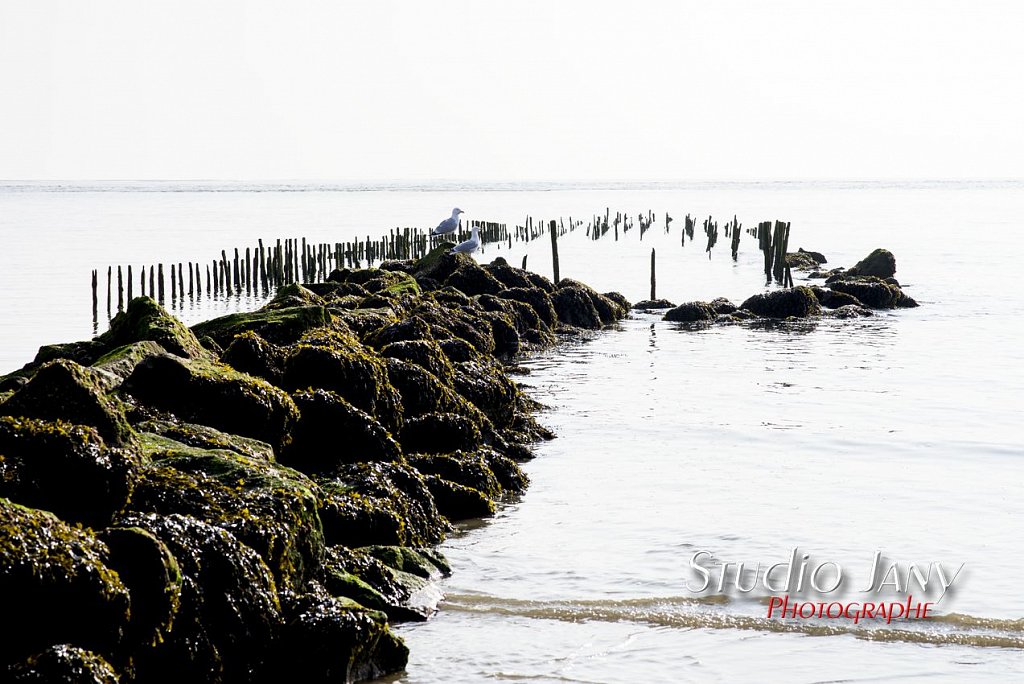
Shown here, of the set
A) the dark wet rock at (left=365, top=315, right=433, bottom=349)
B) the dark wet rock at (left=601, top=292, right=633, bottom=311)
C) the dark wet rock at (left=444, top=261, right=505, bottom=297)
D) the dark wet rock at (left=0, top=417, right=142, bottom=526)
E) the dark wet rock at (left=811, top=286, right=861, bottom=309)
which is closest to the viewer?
the dark wet rock at (left=0, top=417, right=142, bottom=526)

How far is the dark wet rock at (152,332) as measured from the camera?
37.9 ft

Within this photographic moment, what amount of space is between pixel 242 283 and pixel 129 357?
3244 centimetres

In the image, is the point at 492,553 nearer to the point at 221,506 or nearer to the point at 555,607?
the point at 555,607

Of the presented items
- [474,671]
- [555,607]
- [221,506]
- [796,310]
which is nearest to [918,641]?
[555,607]

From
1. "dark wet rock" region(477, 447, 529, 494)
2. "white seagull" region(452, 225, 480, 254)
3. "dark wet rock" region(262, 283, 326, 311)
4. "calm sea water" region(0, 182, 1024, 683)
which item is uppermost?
"white seagull" region(452, 225, 480, 254)

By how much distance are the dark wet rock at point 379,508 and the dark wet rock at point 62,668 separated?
3325 millimetres

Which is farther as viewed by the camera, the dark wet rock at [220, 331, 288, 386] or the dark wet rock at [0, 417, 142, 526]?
the dark wet rock at [220, 331, 288, 386]

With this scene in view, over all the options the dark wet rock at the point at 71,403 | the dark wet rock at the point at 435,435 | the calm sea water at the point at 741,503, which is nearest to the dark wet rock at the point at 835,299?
the calm sea water at the point at 741,503

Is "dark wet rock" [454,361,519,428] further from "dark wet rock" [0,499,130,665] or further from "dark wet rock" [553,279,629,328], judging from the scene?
"dark wet rock" [553,279,629,328]

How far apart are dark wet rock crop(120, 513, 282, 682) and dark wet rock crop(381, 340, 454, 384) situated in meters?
7.18

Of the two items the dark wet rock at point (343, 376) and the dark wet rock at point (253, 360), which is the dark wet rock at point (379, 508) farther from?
the dark wet rock at point (253, 360)

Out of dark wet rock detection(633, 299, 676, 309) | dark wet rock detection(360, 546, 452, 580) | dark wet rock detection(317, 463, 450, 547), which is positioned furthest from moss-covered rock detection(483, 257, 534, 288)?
dark wet rock detection(360, 546, 452, 580)

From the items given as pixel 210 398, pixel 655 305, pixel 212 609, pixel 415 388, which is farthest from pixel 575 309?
pixel 212 609

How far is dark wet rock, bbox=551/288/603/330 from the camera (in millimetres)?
29891
